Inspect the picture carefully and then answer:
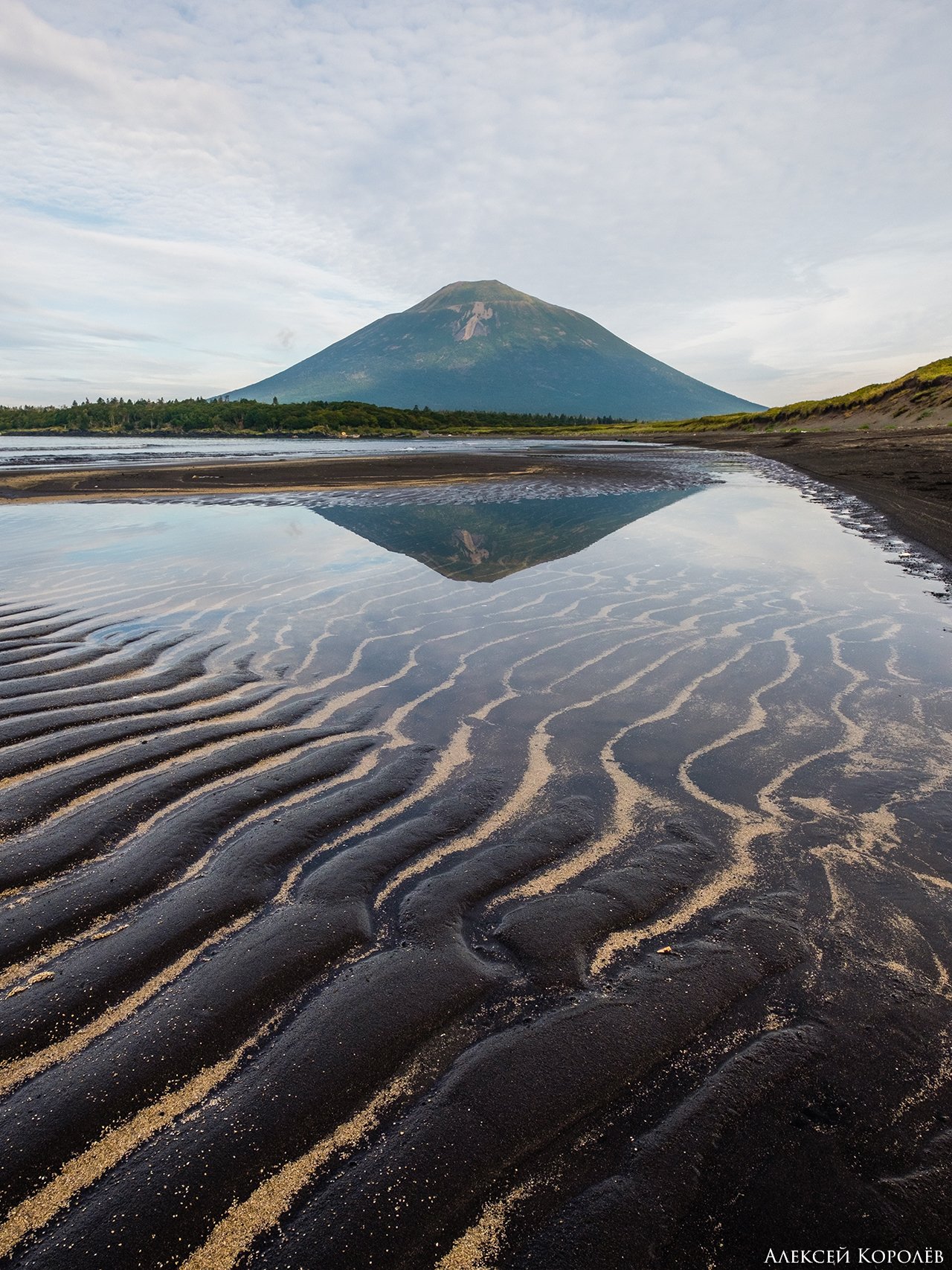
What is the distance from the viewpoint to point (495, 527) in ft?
54.2

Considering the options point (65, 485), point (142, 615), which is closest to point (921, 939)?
point (142, 615)

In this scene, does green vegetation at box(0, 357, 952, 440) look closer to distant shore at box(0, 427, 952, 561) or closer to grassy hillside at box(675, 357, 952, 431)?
grassy hillside at box(675, 357, 952, 431)

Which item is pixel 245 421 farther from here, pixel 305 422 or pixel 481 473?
pixel 481 473

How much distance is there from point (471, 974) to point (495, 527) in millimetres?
14228

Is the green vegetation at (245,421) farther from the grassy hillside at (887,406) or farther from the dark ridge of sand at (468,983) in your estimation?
the dark ridge of sand at (468,983)

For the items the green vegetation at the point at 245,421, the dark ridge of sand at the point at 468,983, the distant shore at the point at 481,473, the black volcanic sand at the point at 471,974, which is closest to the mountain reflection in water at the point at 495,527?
the distant shore at the point at 481,473

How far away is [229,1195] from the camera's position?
196cm

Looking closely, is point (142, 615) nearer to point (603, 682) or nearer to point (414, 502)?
point (603, 682)

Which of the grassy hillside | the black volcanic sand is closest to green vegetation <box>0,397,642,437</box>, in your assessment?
the grassy hillside

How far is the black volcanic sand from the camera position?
1.96 m

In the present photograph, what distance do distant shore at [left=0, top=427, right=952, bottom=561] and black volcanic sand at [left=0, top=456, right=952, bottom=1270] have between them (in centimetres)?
1056

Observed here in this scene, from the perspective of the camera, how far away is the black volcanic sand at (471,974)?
196 centimetres

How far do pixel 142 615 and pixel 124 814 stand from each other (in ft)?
17.8

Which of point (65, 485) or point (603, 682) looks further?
point (65, 485)
